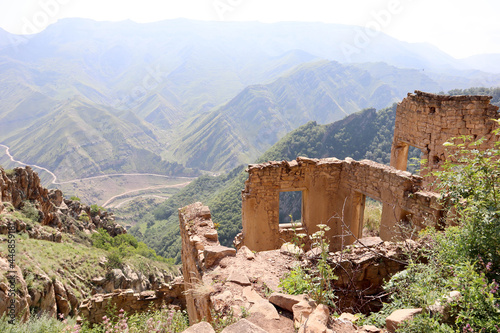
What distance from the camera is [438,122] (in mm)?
10133

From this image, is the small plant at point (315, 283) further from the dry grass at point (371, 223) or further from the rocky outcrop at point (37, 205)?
the rocky outcrop at point (37, 205)

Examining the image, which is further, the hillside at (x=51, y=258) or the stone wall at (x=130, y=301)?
the stone wall at (x=130, y=301)

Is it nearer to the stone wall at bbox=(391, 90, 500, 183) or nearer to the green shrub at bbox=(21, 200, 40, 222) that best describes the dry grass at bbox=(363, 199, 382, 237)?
the stone wall at bbox=(391, 90, 500, 183)

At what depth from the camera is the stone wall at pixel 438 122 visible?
30.7 ft

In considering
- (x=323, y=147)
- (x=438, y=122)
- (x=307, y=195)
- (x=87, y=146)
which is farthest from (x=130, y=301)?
(x=87, y=146)

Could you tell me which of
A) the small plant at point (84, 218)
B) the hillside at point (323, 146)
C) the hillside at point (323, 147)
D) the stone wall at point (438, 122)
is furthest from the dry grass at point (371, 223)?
the hillside at point (323, 146)

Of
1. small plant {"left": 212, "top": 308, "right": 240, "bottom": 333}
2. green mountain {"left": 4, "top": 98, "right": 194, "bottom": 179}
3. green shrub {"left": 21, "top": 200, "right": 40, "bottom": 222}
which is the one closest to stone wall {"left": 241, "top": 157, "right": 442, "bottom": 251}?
small plant {"left": 212, "top": 308, "right": 240, "bottom": 333}

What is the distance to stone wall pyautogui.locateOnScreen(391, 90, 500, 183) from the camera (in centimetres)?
935

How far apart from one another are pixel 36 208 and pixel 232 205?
22.2 m

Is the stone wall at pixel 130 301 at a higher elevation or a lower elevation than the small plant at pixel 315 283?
lower

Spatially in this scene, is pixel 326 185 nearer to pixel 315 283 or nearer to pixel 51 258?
pixel 315 283

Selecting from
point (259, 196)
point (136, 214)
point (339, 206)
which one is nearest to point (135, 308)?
point (259, 196)

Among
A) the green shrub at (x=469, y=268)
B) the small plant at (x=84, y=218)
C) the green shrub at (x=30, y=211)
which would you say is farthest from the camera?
the small plant at (x=84, y=218)

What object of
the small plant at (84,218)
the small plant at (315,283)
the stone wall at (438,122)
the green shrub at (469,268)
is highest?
the stone wall at (438,122)
